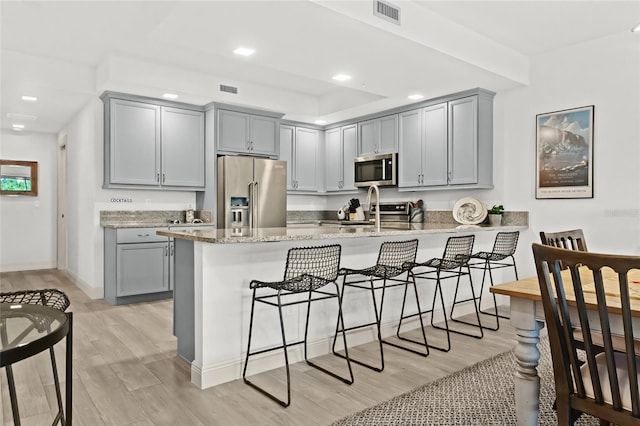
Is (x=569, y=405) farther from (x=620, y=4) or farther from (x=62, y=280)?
(x=62, y=280)

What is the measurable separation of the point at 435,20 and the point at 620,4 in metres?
1.45

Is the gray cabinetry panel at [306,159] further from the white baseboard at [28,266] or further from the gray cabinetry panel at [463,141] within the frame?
the white baseboard at [28,266]

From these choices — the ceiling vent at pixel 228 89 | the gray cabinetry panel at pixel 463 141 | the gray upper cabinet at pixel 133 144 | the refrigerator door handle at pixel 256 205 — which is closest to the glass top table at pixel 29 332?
the gray upper cabinet at pixel 133 144

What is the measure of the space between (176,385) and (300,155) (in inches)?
177

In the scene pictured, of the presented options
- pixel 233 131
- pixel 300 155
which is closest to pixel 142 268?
pixel 233 131

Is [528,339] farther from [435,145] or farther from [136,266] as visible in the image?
[136,266]

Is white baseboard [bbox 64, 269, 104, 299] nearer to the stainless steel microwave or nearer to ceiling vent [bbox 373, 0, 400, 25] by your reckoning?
the stainless steel microwave

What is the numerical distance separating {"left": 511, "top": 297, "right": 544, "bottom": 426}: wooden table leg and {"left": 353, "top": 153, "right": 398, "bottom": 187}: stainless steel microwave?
3992 mm

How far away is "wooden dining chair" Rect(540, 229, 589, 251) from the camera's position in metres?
2.47

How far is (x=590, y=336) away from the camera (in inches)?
55.6

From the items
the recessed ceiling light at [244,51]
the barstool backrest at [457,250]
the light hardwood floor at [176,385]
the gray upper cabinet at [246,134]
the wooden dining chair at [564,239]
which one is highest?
the recessed ceiling light at [244,51]

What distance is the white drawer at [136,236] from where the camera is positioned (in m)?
4.79

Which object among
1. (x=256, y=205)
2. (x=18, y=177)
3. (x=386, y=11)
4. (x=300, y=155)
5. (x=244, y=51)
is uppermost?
(x=386, y=11)

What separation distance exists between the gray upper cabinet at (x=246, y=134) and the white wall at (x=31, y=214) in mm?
3885
